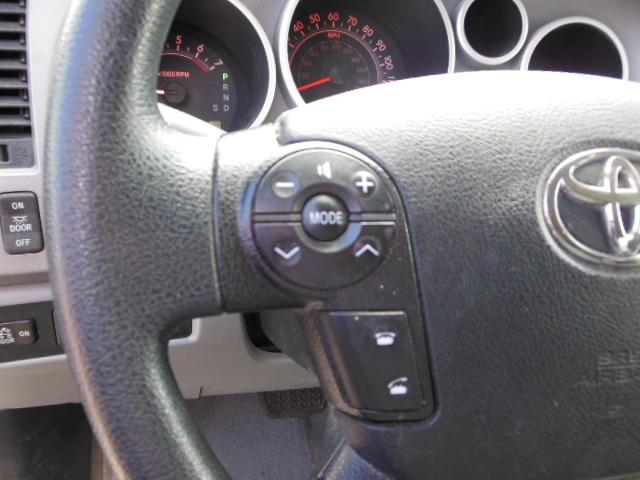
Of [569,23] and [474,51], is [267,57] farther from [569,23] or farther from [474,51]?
[569,23]

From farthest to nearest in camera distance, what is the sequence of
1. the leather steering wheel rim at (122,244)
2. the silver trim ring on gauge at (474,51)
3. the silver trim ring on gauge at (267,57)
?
the silver trim ring on gauge at (474,51), the silver trim ring on gauge at (267,57), the leather steering wheel rim at (122,244)

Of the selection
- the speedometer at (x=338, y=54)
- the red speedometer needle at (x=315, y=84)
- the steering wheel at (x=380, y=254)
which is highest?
the speedometer at (x=338, y=54)

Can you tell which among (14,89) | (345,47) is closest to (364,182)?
(14,89)

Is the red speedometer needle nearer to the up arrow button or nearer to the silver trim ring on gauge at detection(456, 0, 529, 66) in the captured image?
the silver trim ring on gauge at detection(456, 0, 529, 66)

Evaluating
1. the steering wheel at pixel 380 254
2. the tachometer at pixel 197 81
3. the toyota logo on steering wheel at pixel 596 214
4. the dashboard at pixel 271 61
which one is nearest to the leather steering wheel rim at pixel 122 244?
the steering wheel at pixel 380 254

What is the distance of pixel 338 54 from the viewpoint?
1.30 meters

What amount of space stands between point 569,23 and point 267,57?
636 mm

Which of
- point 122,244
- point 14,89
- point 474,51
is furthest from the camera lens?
point 474,51

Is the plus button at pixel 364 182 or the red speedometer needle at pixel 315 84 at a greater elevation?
the red speedometer needle at pixel 315 84

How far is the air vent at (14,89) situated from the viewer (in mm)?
843

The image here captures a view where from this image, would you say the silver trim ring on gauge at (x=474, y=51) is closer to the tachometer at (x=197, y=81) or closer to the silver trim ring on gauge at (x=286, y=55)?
the silver trim ring on gauge at (x=286, y=55)

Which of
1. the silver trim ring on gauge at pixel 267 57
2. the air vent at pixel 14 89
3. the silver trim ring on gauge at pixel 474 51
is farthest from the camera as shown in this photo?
the silver trim ring on gauge at pixel 474 51

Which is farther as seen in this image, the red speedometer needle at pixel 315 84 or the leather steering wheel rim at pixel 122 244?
the red speedometer needle at pixel 315 84

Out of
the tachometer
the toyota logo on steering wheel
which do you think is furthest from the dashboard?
the toyota logo on steering wheel
